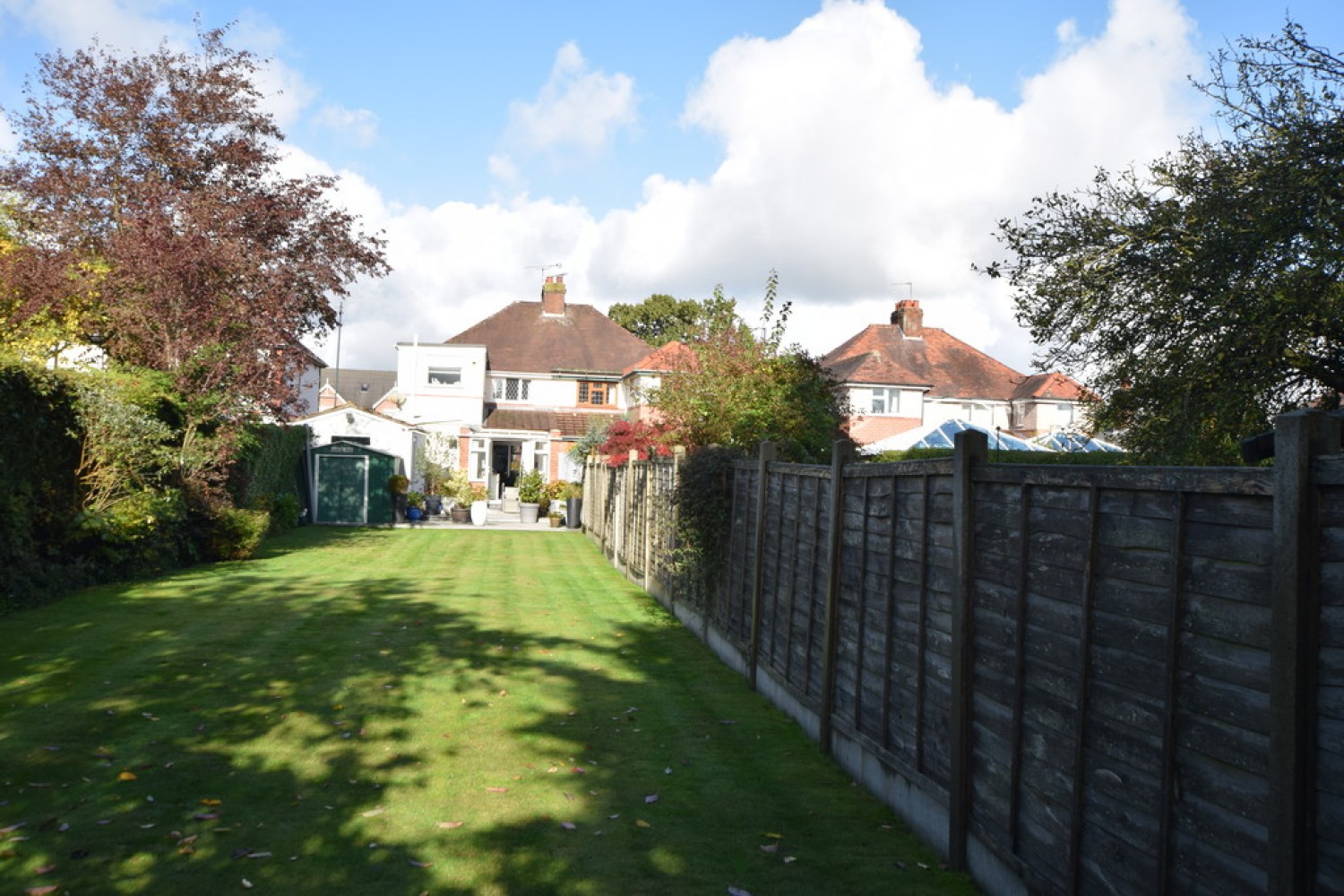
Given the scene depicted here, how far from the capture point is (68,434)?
1413 centimetres

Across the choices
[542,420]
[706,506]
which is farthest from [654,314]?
[706,506]

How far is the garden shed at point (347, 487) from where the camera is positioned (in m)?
33.2

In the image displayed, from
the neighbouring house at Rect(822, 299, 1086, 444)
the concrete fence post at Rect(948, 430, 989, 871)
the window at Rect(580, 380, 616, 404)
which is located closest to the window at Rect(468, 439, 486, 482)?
the window at Rect(580, 380, 616, 404)

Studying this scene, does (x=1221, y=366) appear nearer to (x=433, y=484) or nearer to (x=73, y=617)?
(x=73, y=617)

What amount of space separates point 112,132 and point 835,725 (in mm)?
21904

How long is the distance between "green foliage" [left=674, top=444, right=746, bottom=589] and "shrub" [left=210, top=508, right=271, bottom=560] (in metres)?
10.7

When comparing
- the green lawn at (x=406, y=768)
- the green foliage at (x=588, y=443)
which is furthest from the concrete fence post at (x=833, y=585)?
the green foliage at (x=588, y=443)

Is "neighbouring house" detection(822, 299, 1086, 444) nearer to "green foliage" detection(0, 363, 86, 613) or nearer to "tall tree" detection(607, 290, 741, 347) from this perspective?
"tall tree" detection(607, 290, 741, 347)

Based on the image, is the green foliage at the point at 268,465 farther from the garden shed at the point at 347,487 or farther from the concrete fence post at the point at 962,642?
the concrete fence post at the point at 962,642

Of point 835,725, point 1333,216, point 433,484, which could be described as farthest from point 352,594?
point 433,484

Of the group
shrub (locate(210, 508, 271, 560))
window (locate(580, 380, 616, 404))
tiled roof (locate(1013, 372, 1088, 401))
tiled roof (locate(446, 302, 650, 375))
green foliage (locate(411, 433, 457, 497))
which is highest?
tiled roof (locate(446, 302, 650, 375))

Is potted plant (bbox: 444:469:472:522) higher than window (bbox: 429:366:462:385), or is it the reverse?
window (bbox: 429:366:462:385)

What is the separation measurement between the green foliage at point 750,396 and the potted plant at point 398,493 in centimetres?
1884

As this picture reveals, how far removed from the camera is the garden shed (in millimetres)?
33219
